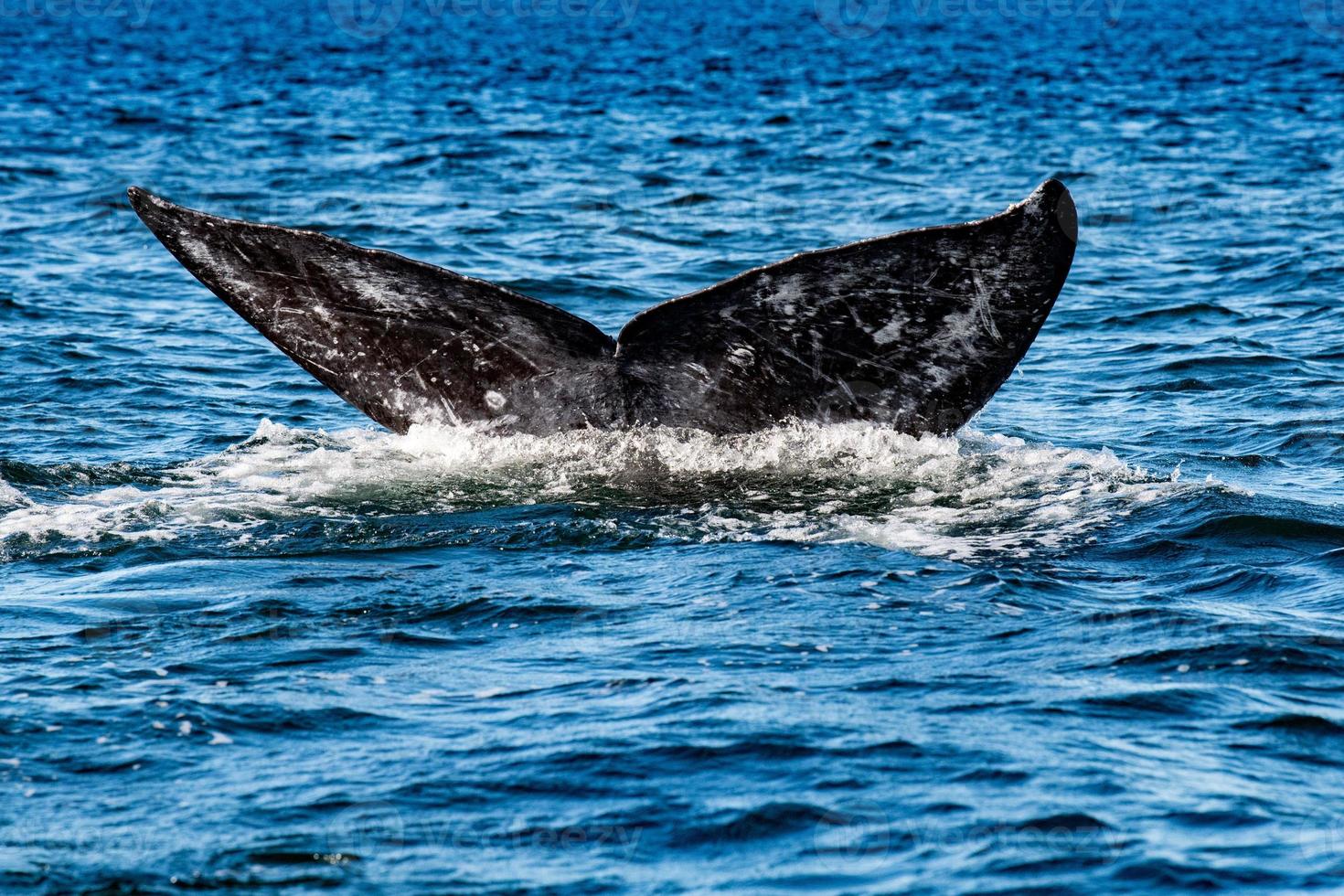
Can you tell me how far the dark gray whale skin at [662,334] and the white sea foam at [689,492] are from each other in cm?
15

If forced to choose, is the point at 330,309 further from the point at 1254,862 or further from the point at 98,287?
the point at 98,287

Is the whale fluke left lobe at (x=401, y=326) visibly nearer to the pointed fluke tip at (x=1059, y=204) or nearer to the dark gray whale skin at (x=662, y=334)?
the dark gray whale skin at (x=662, y=334)

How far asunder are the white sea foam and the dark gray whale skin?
0.15 metres

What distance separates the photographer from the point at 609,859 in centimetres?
436

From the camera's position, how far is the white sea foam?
23.5 feet

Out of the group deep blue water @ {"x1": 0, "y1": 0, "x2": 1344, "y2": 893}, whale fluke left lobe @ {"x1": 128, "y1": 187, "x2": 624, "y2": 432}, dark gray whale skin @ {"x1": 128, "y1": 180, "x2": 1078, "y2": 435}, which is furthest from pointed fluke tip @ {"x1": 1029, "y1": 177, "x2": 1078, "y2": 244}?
whale fluke left lobe @ {"x1": 128, "y1": 187, "x2": 624, "y2": 432}

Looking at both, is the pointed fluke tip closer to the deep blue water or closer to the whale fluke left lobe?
the deep blue water

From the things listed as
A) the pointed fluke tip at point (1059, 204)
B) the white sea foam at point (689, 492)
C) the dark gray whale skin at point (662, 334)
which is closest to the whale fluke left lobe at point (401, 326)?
the dark gray whale skin at point (662, 334)

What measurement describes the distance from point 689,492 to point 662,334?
74 centimetres

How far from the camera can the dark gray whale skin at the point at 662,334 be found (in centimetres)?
690

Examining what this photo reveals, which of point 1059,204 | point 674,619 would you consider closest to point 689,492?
point 674,619

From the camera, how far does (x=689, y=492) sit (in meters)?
7.48

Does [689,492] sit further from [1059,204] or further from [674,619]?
[1059,204]

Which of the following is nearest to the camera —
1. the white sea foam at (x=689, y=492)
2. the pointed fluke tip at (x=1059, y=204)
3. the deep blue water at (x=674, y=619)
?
the deep blue water at (x=674, y=619)
